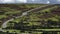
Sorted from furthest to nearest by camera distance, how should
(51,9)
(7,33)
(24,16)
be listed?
1. (51,9)
2. (24,16)
3. (7,33)

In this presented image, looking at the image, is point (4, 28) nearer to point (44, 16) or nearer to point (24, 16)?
point (24, 16)

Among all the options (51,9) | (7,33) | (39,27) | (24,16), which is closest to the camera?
(7,33)

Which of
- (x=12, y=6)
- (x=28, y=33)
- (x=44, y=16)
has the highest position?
(x=12, y=6)

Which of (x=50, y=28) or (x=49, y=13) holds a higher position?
(x=49, y=13)

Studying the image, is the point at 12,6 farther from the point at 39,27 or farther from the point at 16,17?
the point at 39,27

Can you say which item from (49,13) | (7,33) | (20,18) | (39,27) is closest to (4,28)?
(7,33)

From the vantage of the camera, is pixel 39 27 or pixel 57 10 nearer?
pixel 39 27

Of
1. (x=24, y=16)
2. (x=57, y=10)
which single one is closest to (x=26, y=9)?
(x=24, y=16)
